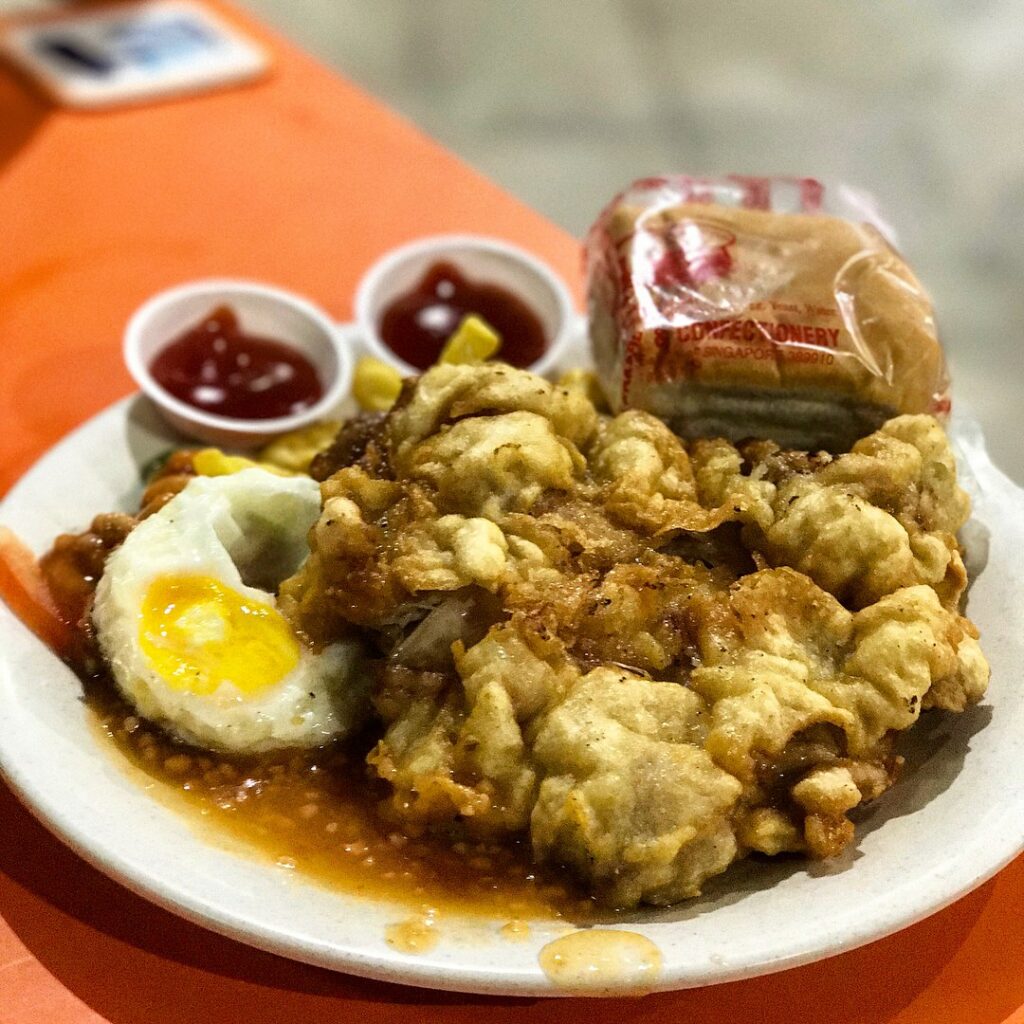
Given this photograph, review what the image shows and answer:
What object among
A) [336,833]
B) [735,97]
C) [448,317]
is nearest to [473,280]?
[448,317]

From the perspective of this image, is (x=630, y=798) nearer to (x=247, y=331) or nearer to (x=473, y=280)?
(x=247, y=331)

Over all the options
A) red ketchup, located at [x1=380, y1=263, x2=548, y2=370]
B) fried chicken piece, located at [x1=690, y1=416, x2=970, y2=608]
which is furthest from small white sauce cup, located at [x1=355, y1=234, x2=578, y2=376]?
fried chicken piece, located at [x1=690, y1=416, x2=970, y2=608]

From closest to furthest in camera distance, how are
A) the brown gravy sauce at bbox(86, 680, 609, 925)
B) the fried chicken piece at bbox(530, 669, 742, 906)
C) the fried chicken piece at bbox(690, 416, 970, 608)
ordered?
1. the fried chicken piece at bbox(530, 669, 742, 906)
2. the brown gravy sauce at bbox(86, 680, 609, 925)
3. the fried chicken piece at bbox(690, 416, 970, 608)

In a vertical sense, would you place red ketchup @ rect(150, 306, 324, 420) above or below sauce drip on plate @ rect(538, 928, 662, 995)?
above

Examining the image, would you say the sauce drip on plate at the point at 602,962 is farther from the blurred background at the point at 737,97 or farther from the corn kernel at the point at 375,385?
the blurred background at the point at 737,97

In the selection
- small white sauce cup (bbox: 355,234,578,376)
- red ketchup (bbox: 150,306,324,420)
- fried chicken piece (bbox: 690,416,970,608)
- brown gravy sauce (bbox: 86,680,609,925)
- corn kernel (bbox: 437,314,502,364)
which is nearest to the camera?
brown gravy sauce (bbox: 86,680,609,925)

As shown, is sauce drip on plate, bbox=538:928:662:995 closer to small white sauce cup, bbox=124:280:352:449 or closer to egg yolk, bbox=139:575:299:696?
egg yolk, bbox=139:575:299:696
